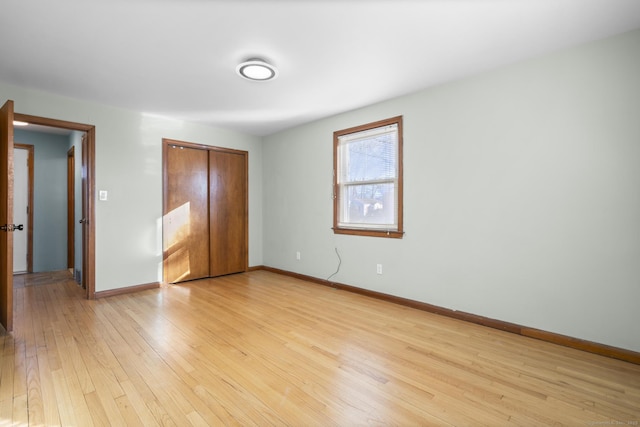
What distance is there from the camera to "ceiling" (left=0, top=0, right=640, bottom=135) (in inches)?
76.3

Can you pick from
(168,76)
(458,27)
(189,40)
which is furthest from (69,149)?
(458,27)

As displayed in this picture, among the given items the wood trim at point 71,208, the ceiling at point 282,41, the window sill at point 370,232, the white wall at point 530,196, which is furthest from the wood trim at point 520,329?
the wood trim at point 71,208

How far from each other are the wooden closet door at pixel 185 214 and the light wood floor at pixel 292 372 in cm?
127

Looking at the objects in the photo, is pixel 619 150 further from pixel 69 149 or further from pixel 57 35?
pixel 69 149

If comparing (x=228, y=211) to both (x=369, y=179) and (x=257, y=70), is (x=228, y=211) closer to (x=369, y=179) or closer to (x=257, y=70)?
(x=369, y=179)

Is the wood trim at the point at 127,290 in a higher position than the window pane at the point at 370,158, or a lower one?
lower

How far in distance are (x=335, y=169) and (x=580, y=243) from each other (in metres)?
2.76

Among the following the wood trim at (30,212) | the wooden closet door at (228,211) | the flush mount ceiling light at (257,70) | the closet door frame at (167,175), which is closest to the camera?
the flush mount ceiling light at (257,70)

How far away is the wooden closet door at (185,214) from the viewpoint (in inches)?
171

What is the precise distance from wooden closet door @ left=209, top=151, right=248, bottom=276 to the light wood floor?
1.73 m

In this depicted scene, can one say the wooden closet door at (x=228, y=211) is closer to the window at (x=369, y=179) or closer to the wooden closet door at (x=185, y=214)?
the wooden closet door at (x=185, y=214)

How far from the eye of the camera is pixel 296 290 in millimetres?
4062

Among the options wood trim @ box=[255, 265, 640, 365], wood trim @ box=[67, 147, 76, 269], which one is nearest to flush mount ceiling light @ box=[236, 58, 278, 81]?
wood trim @ box=[255, 265, 640, 365]

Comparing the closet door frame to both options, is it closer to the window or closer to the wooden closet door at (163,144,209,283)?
the wooden closet door at (163,144,209,283)
